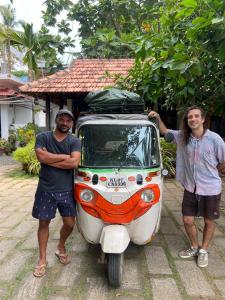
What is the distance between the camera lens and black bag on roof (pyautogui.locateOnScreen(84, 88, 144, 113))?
4.81 m

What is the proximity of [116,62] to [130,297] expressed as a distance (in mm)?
11226

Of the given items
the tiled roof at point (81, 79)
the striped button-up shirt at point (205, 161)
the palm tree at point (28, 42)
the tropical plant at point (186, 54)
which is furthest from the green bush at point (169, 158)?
the palm tree at point (28, 42)

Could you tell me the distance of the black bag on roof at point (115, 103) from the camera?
15.8 feet

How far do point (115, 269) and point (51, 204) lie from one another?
98 cm

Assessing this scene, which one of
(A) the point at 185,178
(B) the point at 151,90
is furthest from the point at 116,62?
(A) the point at 185,178

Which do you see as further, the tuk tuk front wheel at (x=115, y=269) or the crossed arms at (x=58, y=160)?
the crossed arms at (x=58, y=160)

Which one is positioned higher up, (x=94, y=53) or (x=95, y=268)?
(x=94, y=53)

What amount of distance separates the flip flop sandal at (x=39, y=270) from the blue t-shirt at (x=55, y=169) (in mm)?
893

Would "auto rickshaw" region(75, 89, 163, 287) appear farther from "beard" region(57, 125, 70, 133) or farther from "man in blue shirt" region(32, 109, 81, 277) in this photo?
"beard" region(57, 125, 70, 133)

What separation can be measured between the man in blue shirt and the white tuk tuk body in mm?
142

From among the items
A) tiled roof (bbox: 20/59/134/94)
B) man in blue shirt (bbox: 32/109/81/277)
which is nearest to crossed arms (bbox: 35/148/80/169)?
man in blue shirt (bbox: 32/109/81/277)

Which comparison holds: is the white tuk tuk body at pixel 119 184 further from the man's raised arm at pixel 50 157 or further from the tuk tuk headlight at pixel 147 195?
the man's raised arm at pixel 50 157

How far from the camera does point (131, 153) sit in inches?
154

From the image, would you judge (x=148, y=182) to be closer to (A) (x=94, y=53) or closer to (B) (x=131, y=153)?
(B) (x=131, y=153)
